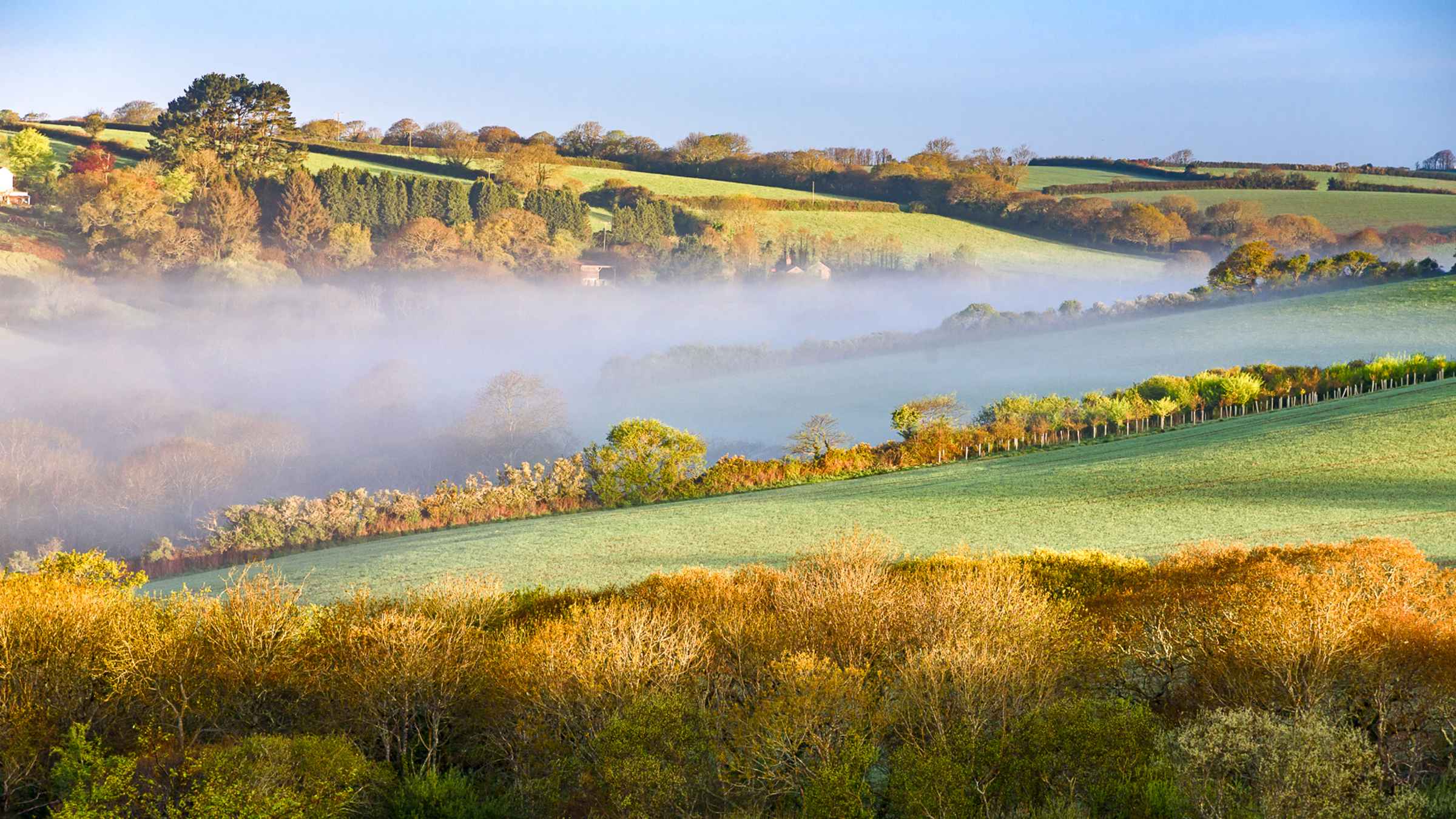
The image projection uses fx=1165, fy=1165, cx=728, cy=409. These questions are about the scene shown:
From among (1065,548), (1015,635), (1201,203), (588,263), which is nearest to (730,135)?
(588,263)

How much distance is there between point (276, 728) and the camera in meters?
18.8

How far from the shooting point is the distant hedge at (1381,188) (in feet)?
396

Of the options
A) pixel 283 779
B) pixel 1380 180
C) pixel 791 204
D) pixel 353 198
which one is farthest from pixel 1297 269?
pixel 283 779

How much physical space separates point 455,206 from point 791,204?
37454 millimetres

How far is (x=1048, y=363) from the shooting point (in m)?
79.2

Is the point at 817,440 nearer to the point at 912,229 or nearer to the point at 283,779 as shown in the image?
the point at 283,779

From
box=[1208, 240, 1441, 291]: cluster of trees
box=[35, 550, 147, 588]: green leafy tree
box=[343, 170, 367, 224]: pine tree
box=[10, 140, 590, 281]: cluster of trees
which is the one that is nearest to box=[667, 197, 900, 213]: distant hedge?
box=[10, 140, 590, 281]: cluster of trees

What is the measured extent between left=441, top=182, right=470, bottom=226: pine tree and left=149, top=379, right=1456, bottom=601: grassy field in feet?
267

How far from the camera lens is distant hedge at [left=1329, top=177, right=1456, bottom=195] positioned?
396 ft

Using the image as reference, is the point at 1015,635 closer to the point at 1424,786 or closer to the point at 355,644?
the point at 1424,786

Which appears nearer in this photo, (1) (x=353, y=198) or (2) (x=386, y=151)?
(1) (x=353, y=198)

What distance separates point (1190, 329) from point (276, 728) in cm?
7420

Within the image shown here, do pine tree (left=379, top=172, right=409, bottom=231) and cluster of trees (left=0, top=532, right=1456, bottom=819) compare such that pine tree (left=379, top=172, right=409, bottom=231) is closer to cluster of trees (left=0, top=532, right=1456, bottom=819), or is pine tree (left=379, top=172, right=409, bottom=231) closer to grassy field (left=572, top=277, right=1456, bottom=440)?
grassy field (left=572, top=277, right=1456, bottom=440)

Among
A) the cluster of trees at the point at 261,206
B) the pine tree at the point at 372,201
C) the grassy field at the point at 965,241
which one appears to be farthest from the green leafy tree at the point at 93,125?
the grassy field at the point at 965,241
